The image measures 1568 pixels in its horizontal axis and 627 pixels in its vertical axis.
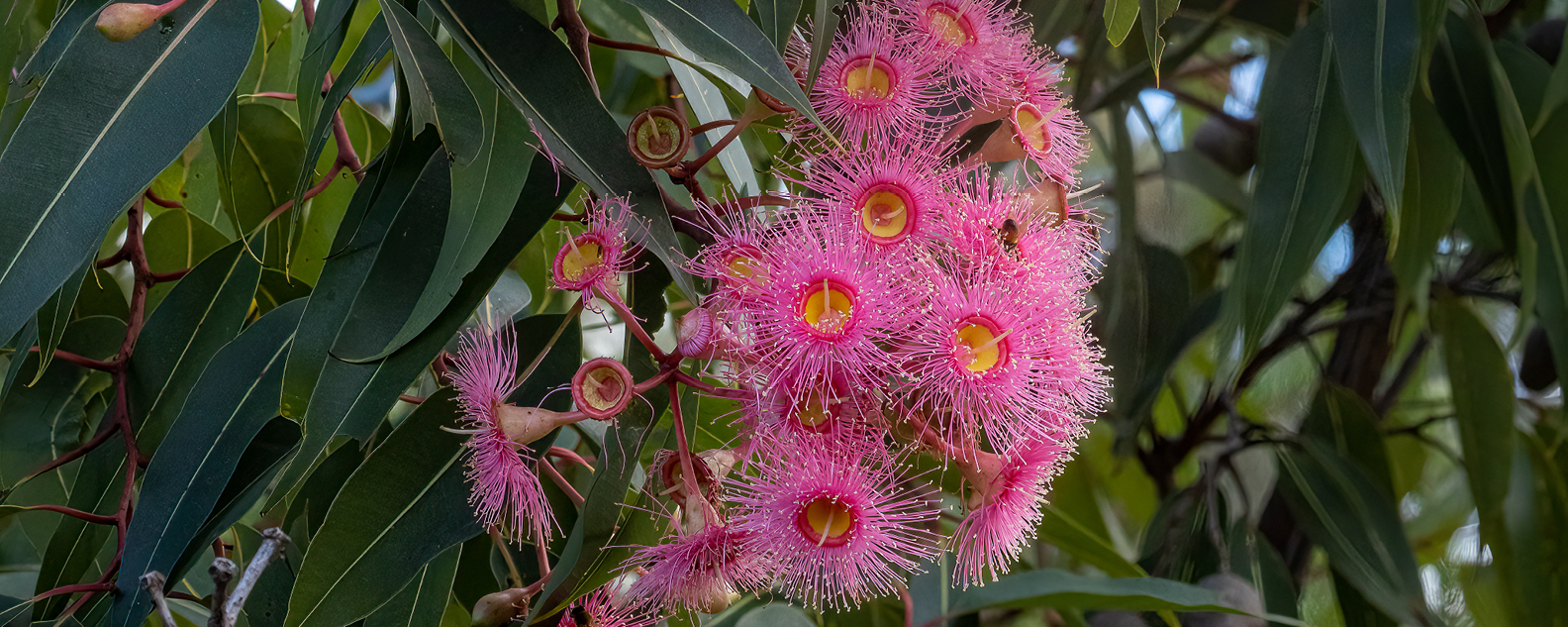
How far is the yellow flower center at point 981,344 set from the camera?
0.48 meters

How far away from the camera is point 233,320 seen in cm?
75

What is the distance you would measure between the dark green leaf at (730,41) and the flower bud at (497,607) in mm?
321

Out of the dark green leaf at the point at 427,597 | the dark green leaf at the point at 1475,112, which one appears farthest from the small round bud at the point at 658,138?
the dark green leaf at the point at 1475,112

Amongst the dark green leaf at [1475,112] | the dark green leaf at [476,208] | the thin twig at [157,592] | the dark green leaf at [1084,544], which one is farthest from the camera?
the dark green leaf at [1475,112]

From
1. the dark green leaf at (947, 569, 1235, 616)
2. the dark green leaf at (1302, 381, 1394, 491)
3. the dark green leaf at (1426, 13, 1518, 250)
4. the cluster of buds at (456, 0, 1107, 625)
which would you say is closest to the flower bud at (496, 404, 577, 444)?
the cluster of buds at (456, 0, 1107, 625)

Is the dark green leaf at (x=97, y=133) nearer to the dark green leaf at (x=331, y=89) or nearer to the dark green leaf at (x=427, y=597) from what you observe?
the dark green leaf at (x=331, y=89)

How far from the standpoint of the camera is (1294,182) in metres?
0.81

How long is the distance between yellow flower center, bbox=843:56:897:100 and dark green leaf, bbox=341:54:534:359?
0.18 metres

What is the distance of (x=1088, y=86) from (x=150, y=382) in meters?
1.07

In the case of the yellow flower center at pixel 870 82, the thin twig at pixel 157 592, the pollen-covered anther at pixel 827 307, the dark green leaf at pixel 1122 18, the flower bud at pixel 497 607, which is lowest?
the flower bud at pixel 497 607

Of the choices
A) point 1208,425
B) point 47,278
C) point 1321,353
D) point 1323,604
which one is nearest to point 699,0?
point 47,278

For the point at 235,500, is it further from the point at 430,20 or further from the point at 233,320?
the point at 430,20

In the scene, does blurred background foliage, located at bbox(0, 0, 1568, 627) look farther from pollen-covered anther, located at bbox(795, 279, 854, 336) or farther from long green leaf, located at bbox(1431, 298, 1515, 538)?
pollen-covered anther, located at bbox(795, 279, 854, 336)

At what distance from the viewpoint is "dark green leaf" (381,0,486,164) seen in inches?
19.0
